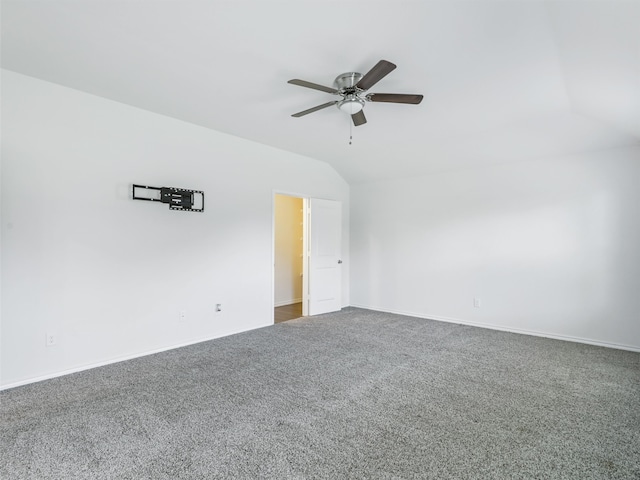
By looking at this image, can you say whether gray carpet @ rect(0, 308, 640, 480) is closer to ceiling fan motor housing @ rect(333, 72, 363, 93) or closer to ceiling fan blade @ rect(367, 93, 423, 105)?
ceiling fan blade @ rect(367, 93, 423, 105)

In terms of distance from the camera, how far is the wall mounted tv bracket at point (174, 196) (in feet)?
12.3

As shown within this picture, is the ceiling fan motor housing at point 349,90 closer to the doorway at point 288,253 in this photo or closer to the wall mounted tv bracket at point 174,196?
the wall mounted tv bracket at point 174,196

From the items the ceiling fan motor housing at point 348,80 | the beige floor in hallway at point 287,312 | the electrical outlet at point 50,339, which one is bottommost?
the beige floor in hallway at point 287,312

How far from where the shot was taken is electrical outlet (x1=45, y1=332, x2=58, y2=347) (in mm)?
3117

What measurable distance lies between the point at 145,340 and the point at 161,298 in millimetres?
482

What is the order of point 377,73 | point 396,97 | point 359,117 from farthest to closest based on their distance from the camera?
A: point 359,117 < point 396,97 < point 377,73

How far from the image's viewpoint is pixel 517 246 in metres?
4.70

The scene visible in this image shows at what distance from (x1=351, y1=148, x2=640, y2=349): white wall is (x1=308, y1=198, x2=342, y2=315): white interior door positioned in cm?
55

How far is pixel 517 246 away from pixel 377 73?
11.6 feet

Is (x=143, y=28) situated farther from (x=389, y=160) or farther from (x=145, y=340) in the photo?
(x=389, y=160)

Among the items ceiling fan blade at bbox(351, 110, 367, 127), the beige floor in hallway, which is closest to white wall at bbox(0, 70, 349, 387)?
the beige floor in hallway

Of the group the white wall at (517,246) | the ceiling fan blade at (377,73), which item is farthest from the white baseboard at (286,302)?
the ceiling fan blade at (377,73)

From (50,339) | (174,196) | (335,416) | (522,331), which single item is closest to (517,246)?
(522,331)

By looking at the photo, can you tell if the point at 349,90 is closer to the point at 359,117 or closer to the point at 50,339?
the point at 359,117
